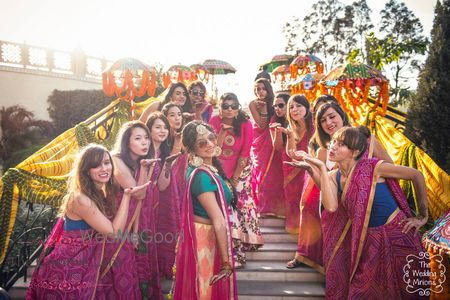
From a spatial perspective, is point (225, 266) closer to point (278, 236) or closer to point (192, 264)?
point (192, 264)

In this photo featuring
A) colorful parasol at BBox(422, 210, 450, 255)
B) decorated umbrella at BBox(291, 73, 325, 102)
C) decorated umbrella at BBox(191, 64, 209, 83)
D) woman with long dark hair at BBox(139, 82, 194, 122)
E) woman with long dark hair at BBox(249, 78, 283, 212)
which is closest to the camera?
colorful parasol at BBox(422, 210, 450, 255)

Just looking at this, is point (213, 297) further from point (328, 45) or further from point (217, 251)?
point (328, 45)

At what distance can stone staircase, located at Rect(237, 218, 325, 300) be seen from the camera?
4.17 m

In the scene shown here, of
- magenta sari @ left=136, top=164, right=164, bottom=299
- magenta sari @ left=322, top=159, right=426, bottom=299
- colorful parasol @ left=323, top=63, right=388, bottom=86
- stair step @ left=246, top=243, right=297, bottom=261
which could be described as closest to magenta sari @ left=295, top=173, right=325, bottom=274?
stair step @ left=246, top=243, right=297, bottom=261

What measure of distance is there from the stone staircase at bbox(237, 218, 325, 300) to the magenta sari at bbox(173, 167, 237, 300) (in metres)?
1.52

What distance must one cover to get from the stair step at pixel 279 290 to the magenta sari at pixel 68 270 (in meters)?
1.89

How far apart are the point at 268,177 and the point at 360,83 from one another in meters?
3.03

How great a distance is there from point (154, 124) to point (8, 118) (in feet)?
49.1

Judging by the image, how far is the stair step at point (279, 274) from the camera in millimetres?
4449

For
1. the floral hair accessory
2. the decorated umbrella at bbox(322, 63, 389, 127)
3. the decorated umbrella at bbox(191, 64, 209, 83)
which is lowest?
the floral hair accessory

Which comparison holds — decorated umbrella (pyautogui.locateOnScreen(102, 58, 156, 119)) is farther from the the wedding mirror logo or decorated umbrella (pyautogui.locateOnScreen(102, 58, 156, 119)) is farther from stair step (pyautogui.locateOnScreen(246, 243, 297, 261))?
the the wedding mirror logo

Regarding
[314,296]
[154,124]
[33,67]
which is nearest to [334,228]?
[314,296]

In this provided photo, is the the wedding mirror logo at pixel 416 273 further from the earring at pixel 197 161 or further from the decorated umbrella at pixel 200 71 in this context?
the decorated umbrella at pixel 200 71

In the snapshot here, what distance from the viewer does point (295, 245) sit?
16.9 feet
